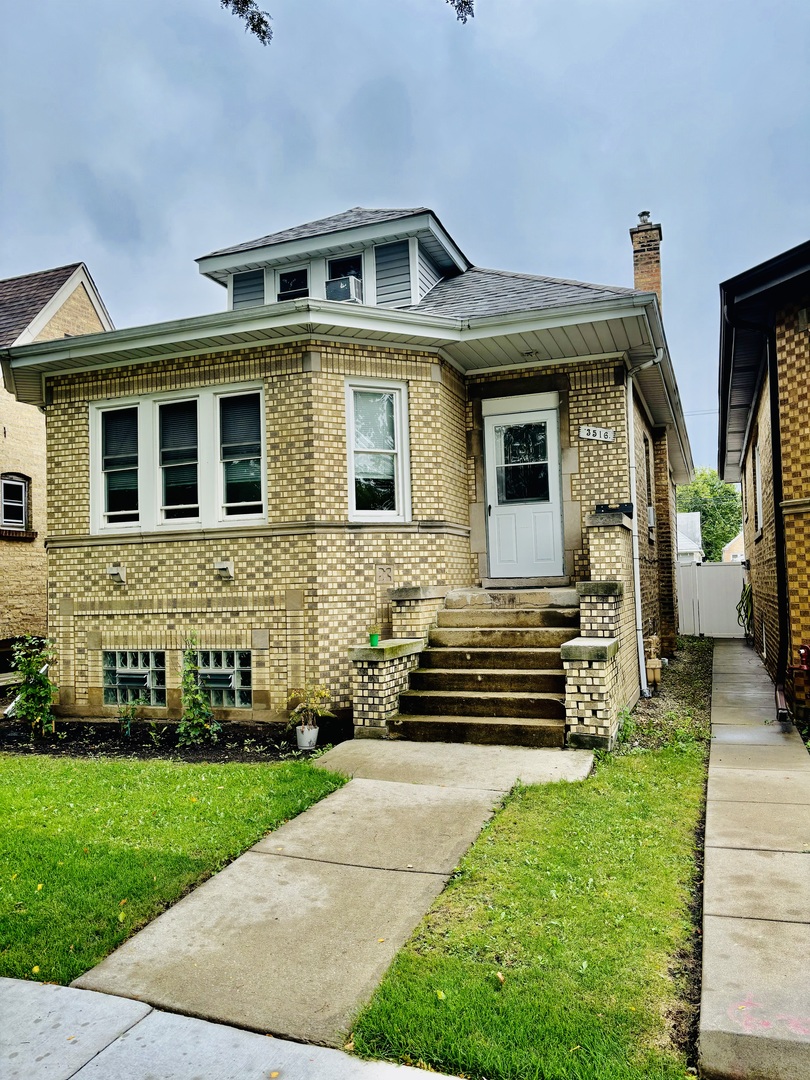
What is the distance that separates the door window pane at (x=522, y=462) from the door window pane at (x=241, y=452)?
3034 millimetres

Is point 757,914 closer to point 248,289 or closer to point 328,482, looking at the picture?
point 328,482

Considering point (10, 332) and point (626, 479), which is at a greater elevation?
point (10, 332)

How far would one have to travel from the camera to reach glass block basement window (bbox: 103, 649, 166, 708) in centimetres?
892

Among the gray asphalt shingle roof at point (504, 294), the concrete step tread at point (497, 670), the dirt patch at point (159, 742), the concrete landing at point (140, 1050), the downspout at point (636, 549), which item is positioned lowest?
the dirt patch at point (159, 742)

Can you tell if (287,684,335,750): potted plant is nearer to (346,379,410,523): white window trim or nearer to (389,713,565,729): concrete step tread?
(389,713,565,729): concrete step tread

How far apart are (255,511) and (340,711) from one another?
2476 millimetres

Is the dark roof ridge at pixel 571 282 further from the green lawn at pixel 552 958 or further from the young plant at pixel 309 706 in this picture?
the green lawn at pixel 552 958

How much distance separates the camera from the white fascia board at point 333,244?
11.1 meters

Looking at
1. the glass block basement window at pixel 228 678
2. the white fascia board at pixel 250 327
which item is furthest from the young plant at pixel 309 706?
the white fascia board at pixel 250 327

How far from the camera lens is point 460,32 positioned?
4.34m

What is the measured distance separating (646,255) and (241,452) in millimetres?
9164

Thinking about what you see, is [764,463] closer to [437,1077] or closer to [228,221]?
[437,1077]

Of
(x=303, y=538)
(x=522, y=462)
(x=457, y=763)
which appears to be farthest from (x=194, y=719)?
(x=522, y=462)

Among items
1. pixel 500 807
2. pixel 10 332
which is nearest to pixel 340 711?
pixel 500 807
